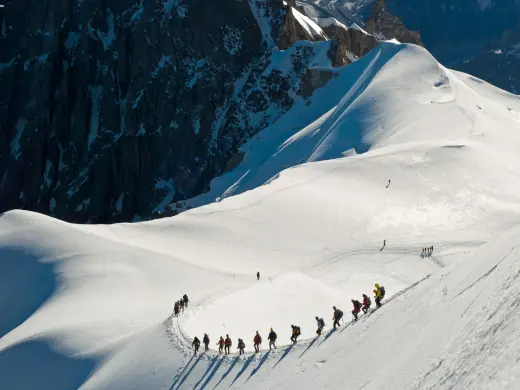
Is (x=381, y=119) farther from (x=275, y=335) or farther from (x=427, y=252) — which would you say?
(x=275, y=335)

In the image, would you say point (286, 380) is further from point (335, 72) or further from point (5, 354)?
point (335, 72)

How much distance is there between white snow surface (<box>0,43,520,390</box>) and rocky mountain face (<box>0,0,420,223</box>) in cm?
1965

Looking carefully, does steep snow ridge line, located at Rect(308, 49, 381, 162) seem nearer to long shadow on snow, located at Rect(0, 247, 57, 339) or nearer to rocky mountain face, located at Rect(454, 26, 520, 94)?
long shadow on snow, located at Rect(0, 247, 57, 339)

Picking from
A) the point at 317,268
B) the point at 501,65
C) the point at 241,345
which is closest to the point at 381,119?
the point at 317,268

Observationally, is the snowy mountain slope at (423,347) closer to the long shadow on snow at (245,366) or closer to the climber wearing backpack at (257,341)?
the long shadow on snow at (245,366)

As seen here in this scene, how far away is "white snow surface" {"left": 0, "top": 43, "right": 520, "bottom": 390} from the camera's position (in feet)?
73.4

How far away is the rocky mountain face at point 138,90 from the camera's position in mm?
101562

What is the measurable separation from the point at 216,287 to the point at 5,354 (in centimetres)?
1116

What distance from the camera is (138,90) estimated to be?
113938 mm

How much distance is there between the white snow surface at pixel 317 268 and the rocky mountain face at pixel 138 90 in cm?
1965

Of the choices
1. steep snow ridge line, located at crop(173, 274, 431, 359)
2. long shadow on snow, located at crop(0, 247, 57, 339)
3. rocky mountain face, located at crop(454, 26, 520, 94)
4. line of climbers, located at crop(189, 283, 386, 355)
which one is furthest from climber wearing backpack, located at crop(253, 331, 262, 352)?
rocky mountain face, located at crop(454, 26, 520, 94)

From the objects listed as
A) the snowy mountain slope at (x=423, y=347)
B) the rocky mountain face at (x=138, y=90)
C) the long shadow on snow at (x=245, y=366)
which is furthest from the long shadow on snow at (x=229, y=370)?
the rocky mountain face at (x=138, y=90)

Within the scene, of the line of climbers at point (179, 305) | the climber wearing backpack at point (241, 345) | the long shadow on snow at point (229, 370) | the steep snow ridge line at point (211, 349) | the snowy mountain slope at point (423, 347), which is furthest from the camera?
the line of climbers at point (179, 305)

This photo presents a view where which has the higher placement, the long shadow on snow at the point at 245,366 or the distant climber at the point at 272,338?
the distant climber at the point at 272,338
